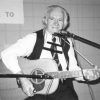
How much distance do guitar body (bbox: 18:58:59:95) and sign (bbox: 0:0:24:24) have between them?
2.96ft

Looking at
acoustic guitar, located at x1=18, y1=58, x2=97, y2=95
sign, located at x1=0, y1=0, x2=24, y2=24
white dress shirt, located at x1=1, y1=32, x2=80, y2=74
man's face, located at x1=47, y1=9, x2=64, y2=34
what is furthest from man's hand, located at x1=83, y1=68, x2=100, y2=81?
sign, located at x1=0, y1=0, x2=24, y2=24

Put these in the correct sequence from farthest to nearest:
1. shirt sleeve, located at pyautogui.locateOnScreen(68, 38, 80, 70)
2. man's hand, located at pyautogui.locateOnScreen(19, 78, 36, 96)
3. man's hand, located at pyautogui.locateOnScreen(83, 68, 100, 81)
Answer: shirt sleeve, located at pyautogui.locateOnScreen(68, 38, 80, 70)
man's hand, located at pyautogui.locateOnScreen(19, 78, 36, 96)
man's hand, located at pyautogui.locateOnScreen(83, 68, 100, 81)

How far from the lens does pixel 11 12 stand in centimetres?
238

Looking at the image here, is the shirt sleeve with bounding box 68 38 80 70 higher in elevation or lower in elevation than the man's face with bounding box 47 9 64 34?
lower

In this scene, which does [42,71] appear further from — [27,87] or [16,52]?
[16,52]

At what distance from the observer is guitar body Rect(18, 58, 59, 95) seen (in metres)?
1.60

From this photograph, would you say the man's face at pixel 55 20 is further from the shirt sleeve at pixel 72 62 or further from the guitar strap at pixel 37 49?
the shirt sleeve at pixel 72 62

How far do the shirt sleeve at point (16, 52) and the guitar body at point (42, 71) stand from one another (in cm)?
10

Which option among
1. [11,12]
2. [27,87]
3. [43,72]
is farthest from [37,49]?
[11,12]

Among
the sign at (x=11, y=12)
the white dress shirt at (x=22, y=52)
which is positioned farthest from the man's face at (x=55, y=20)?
the sign at (x=11, y=12)

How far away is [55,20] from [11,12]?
81 cm

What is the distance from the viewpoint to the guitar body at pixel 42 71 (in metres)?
1.60

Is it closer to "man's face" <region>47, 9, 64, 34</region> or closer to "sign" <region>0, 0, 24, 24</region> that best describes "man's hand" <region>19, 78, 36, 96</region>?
"man's face" <region>47, 9, 64, 34</region>

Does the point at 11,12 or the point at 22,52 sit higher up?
the point at 11,12
